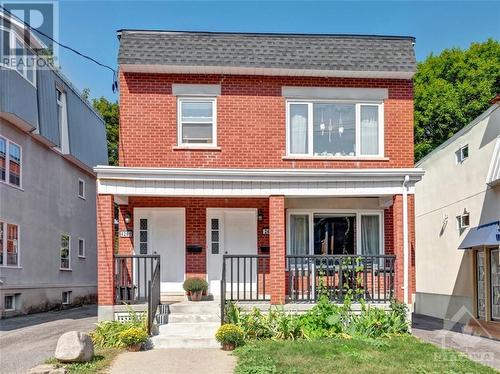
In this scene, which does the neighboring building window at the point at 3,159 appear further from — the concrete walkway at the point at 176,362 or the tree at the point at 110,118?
the tree at the point at 110,118

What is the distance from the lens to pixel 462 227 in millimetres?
17422

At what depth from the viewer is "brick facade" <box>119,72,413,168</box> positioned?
14.0 m

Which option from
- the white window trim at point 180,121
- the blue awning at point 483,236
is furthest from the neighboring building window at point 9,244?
the blue awning at point 483,236

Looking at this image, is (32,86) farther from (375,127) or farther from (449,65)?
(449,65)

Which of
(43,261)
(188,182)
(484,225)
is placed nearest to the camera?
(188,182)

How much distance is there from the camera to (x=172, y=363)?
31.7 ft

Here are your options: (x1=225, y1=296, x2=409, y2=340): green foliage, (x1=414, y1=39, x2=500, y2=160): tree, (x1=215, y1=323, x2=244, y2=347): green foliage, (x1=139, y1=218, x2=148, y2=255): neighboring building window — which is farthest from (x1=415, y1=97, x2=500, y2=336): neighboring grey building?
(x1=414, y1=39, x2=500, y2=160): tree

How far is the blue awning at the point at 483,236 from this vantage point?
547 inches

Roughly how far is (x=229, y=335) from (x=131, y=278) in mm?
3789

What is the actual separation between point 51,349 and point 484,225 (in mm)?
11483

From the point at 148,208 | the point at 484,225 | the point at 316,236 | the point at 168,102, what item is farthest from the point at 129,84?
the point at 484,225

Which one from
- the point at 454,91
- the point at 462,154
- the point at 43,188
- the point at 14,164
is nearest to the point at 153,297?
the point at 14,164

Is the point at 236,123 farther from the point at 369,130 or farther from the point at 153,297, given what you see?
the point at 153,297

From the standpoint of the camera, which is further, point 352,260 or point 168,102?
point 168,102
